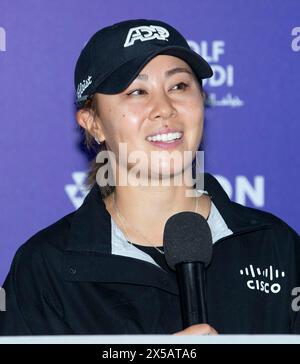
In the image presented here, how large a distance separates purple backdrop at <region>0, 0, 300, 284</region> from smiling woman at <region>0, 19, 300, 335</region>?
0.84 ft

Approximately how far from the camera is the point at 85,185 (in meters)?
1.79

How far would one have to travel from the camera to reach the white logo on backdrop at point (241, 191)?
183cm

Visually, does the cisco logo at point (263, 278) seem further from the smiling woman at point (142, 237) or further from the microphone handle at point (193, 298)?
the microphone handle at point (193, 298)

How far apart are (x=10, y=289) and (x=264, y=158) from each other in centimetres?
68

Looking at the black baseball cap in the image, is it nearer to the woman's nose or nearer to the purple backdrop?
the woman's nose

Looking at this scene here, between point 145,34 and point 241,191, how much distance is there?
0.52 meters

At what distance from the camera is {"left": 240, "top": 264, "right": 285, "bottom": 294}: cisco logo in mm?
1477

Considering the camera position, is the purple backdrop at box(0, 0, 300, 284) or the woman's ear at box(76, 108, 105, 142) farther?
the purple backdrop at box(0, 0, 300, 284)

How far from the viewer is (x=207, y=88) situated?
71.9 inches

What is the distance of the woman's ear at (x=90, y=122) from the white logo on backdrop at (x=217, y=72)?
0.35 m

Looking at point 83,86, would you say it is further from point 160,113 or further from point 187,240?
point 187,240

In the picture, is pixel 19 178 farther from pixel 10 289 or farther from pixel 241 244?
pixel 241 244

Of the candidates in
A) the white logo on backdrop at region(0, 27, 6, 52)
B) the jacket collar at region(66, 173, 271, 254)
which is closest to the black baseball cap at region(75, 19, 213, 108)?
the jacket collar at region(66, 173, 271, 254)
